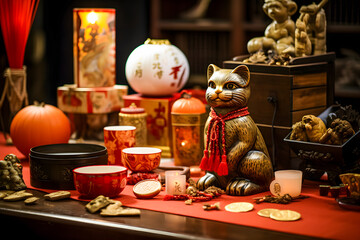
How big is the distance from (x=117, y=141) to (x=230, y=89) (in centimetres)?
54

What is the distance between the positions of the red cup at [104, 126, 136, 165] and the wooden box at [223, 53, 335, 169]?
453 mm

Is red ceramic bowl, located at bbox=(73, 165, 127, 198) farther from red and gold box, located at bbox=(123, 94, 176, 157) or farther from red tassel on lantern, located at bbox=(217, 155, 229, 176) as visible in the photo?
red and gold box, located at bbox=(123, 94, 176, 157)

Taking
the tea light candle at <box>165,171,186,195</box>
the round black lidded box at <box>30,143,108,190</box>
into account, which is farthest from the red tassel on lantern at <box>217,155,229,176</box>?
the round black lidded box at <box>30,143,108,190</box>

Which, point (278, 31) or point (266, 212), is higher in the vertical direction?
point (278, 31)

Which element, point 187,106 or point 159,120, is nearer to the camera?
point 187,106

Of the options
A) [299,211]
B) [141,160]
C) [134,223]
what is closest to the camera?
[134,223]

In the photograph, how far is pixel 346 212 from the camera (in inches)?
66.0

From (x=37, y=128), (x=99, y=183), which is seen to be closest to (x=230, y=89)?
(x=99, y=183)

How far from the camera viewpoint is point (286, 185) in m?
1.82

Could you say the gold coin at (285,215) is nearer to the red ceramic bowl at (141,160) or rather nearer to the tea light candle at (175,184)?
the tea light candle at (175,184)

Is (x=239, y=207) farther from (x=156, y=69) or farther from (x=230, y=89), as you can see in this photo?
(x=156, y=69)

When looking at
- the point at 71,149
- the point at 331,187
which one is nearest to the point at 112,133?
the point at 71,149

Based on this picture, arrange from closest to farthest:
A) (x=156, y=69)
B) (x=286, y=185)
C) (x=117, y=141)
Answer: (x=286, y=185), (x=117, y=141), (x=156, y=69)

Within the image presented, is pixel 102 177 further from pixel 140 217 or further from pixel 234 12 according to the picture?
pixel 234 12
